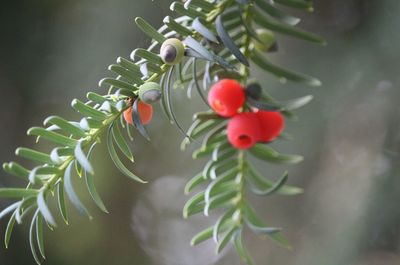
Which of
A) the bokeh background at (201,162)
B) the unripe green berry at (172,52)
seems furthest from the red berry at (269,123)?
the bokeh background at (201,162)

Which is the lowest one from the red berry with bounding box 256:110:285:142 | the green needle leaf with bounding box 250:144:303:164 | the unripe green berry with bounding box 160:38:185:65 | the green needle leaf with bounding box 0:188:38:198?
the green needle leaf with bounding box 250:144:303:164

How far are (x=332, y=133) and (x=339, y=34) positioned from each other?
7.1 inches

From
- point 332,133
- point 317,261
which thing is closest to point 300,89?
point 332,133

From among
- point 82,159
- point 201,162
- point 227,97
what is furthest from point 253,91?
point 201,162

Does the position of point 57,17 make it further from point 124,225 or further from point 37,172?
point 37,172

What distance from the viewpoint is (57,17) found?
3.39 ft

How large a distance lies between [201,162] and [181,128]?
657mm

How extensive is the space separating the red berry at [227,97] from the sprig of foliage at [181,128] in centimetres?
1

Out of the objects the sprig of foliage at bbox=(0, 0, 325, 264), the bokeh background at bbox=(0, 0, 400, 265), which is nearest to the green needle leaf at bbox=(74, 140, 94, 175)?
the sprig of foliage at bbox=(0, 0, 325, 264)

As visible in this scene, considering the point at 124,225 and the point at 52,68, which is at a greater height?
the point at 52,68

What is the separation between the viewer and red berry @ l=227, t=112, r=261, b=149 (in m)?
0.44

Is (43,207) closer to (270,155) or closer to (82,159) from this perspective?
(82,159)

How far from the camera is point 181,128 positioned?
40 cm

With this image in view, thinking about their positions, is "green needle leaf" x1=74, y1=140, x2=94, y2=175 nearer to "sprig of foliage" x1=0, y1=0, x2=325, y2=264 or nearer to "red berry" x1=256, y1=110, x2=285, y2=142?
"sprig of foliage" x1=0, y1=0, x2=325, y2=264
